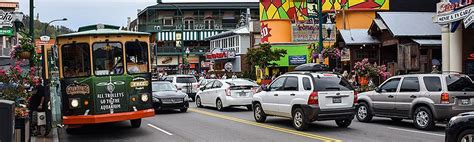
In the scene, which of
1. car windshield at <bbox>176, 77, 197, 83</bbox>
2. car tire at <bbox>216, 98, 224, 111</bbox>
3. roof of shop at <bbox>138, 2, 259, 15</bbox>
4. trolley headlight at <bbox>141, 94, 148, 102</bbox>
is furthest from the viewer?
roof of shop at <bbox>138, 2, 259, 15</bbox>

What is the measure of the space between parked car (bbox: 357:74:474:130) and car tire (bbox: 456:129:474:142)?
4.48 m

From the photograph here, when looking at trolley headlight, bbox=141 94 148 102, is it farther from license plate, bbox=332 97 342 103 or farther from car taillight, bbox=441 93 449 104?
car taillight, bbox=441 93 449 104

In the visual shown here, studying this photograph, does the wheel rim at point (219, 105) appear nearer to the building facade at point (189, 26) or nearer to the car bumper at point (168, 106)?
the car bumper at point (168, 106)

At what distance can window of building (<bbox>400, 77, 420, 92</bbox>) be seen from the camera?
14.3 meters

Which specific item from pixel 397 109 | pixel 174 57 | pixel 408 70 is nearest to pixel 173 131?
pixel 397 109

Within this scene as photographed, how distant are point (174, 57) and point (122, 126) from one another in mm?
64839

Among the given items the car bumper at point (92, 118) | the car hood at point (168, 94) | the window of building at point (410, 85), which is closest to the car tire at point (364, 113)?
the window of building at point (410, 85)

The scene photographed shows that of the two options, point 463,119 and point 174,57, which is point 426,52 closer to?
point 463,119

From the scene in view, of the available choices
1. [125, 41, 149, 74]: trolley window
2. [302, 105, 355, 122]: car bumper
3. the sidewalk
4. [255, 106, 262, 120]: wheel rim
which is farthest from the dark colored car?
the sidewalk

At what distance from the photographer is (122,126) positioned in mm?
15891

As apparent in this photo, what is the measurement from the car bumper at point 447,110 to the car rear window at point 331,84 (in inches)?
92.1

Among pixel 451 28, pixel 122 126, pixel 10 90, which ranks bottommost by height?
pixel 122 126

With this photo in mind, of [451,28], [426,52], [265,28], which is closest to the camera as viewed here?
[451,28]

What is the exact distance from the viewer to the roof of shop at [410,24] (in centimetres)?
2695
